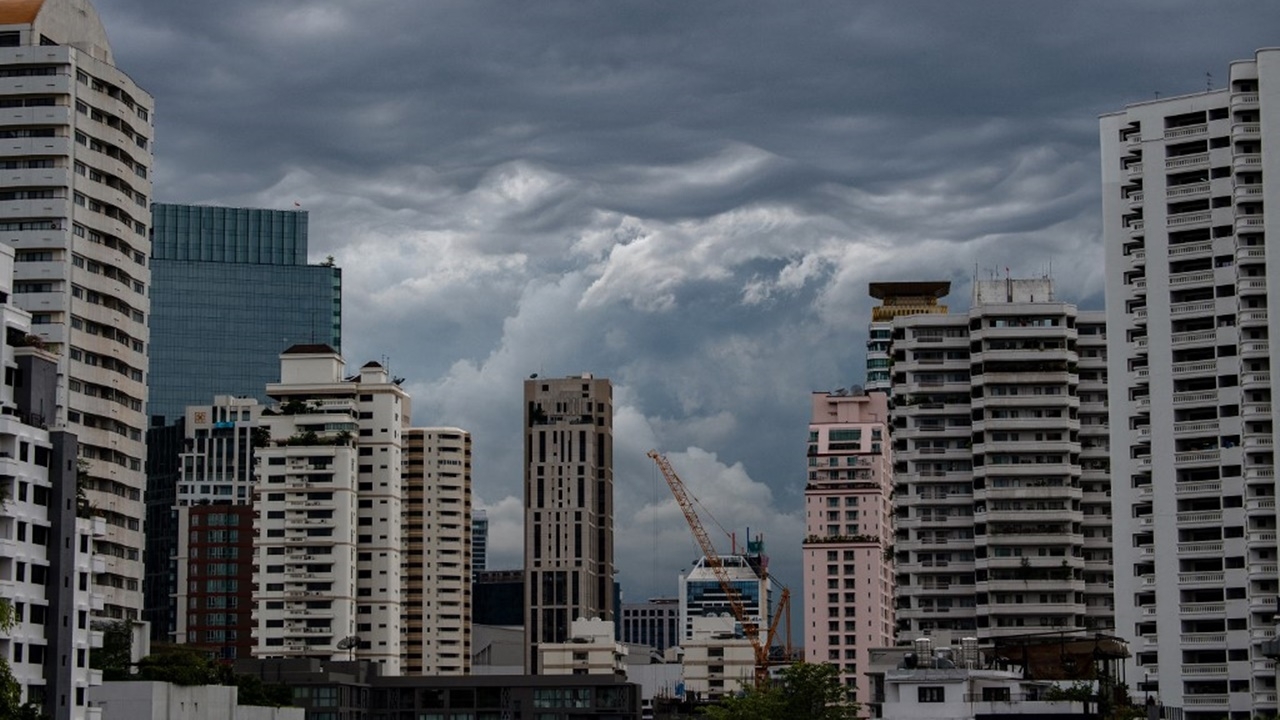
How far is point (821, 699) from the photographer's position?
7028 inches

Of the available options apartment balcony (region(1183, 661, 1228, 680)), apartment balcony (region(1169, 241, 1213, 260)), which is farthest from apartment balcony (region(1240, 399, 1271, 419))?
apartment balcony (region(1183, 661, 1228, 680))

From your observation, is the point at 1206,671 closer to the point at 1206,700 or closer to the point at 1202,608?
the point at 1206,700

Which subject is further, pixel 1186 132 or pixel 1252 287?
pixel 1186 132

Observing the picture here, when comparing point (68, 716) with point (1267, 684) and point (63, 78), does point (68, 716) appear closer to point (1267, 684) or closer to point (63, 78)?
point (63, 78)

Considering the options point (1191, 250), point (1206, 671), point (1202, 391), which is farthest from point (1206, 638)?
point (1191, 250)

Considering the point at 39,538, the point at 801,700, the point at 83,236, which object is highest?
the point at 83,236

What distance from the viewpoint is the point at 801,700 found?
178 m

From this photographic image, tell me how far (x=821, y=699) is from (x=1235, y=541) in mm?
37797

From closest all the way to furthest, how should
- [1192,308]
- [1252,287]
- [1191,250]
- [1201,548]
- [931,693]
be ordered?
1. [931,693]
2. [1252,287]
3. [1201,548]
4. [1192,308]
5. [1191,250]

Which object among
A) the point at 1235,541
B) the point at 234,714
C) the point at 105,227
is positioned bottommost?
the point at 234,714

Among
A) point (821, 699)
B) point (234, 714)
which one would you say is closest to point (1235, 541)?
point (821, 699)

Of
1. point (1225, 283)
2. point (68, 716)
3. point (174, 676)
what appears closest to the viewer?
point (68, 716)

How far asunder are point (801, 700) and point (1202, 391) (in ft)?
147

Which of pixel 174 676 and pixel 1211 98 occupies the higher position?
pixel 1211 98
